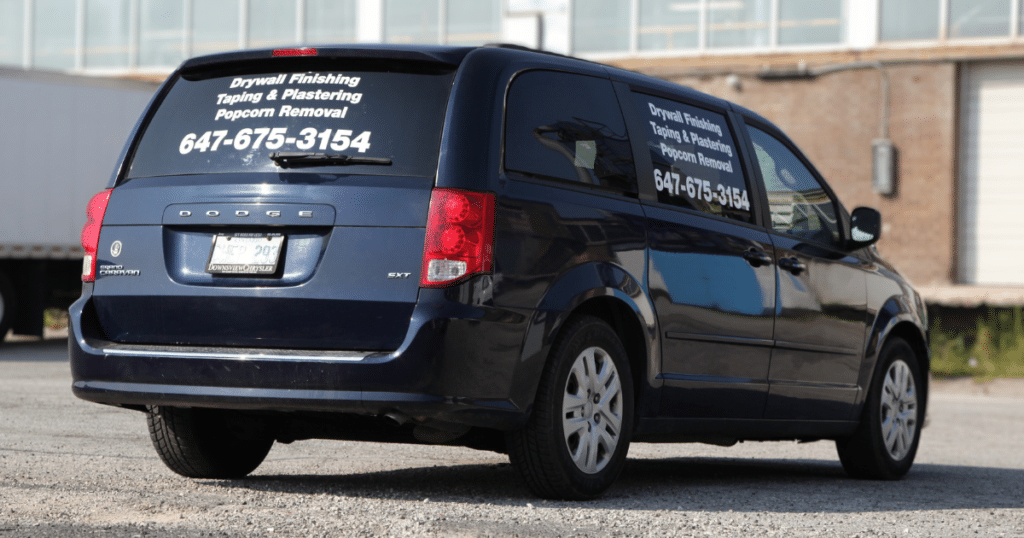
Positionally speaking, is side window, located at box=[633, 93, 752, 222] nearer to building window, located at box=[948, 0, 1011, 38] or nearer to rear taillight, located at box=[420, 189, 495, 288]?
rear taillight, located at box=[420, 189, 495, 288]

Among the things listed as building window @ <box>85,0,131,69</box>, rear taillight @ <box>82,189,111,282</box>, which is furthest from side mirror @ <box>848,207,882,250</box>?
building window @ <box>85,0,131,69</box>

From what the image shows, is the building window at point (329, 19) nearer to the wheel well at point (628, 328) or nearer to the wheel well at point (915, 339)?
the wheel well at point (915, 339)

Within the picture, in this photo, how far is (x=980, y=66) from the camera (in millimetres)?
21406

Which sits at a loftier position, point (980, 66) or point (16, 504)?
point (980, 66)

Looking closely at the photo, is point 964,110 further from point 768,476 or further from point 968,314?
point 768,476

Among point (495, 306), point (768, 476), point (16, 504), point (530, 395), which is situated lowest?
point (768, 476)

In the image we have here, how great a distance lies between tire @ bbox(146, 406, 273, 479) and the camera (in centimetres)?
604

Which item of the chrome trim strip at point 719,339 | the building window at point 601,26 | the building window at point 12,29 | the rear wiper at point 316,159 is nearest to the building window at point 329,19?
the building window at point 601,26

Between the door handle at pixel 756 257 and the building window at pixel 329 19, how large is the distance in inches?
740

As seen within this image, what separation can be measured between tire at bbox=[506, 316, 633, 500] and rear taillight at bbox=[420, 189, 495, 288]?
570mm

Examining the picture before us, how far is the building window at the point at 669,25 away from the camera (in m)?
22.8

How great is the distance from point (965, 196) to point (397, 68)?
1792 centimetres

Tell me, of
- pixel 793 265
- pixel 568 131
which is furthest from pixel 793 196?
pixel 568 131

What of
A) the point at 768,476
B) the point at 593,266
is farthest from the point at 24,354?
the point at 593,266
